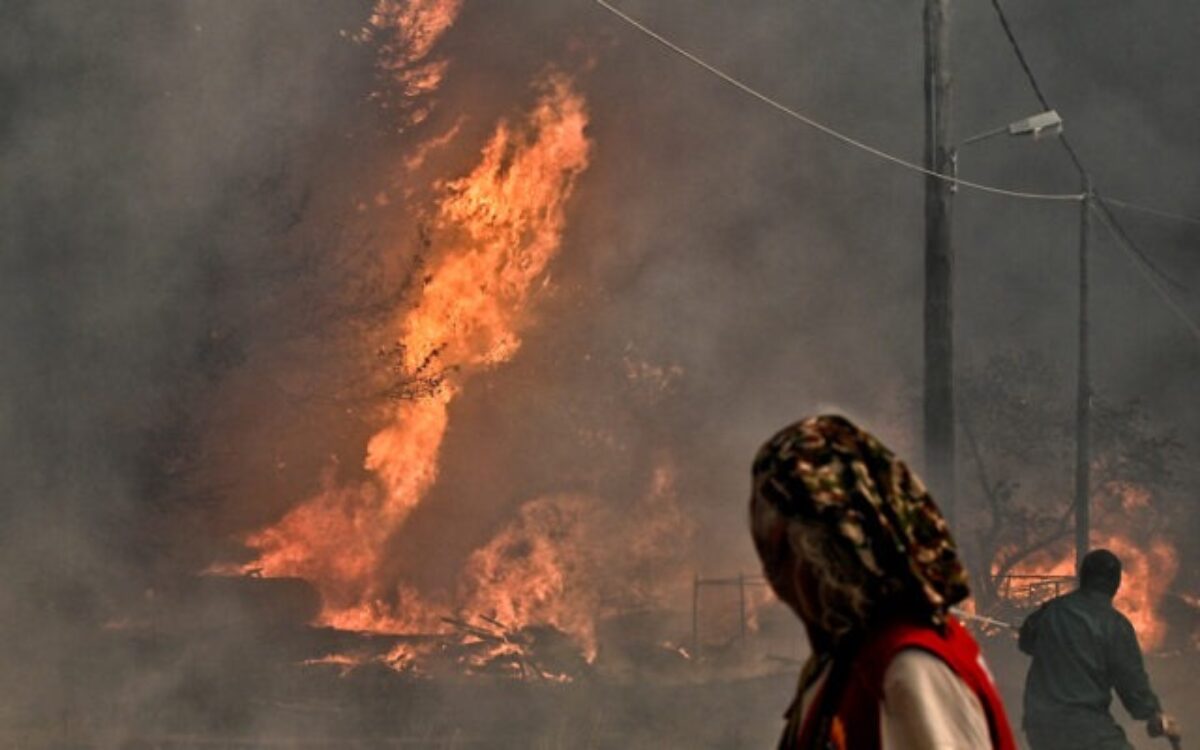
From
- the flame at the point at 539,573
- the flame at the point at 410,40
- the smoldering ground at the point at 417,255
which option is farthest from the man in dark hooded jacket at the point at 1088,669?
the flame at the point at 410,40

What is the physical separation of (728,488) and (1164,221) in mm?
13018

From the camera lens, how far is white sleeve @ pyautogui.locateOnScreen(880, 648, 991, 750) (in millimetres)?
2088

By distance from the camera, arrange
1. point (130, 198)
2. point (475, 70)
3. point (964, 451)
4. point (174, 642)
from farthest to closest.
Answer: point (964, 451) → point (475, 70) → point (130, 198) → point (174, 642)

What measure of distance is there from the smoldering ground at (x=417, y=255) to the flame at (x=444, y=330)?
1.04 ft

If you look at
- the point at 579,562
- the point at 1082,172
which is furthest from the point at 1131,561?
the point at 579,562

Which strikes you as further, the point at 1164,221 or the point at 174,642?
the point at 1164,221

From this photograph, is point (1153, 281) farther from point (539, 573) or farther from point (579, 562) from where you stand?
point (539, 573)

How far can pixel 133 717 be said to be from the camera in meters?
13.9

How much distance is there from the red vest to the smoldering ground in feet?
39.2

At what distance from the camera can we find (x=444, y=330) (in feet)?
67.0

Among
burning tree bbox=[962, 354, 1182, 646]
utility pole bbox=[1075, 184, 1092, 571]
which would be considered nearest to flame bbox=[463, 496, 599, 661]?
utility pole bbox=[1075, 184, 1092, 571]

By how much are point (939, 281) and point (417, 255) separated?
970 centimetres

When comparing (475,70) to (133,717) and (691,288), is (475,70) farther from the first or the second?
(133,717)

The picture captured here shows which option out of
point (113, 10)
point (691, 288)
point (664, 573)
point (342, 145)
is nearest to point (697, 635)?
point (664, 573)
